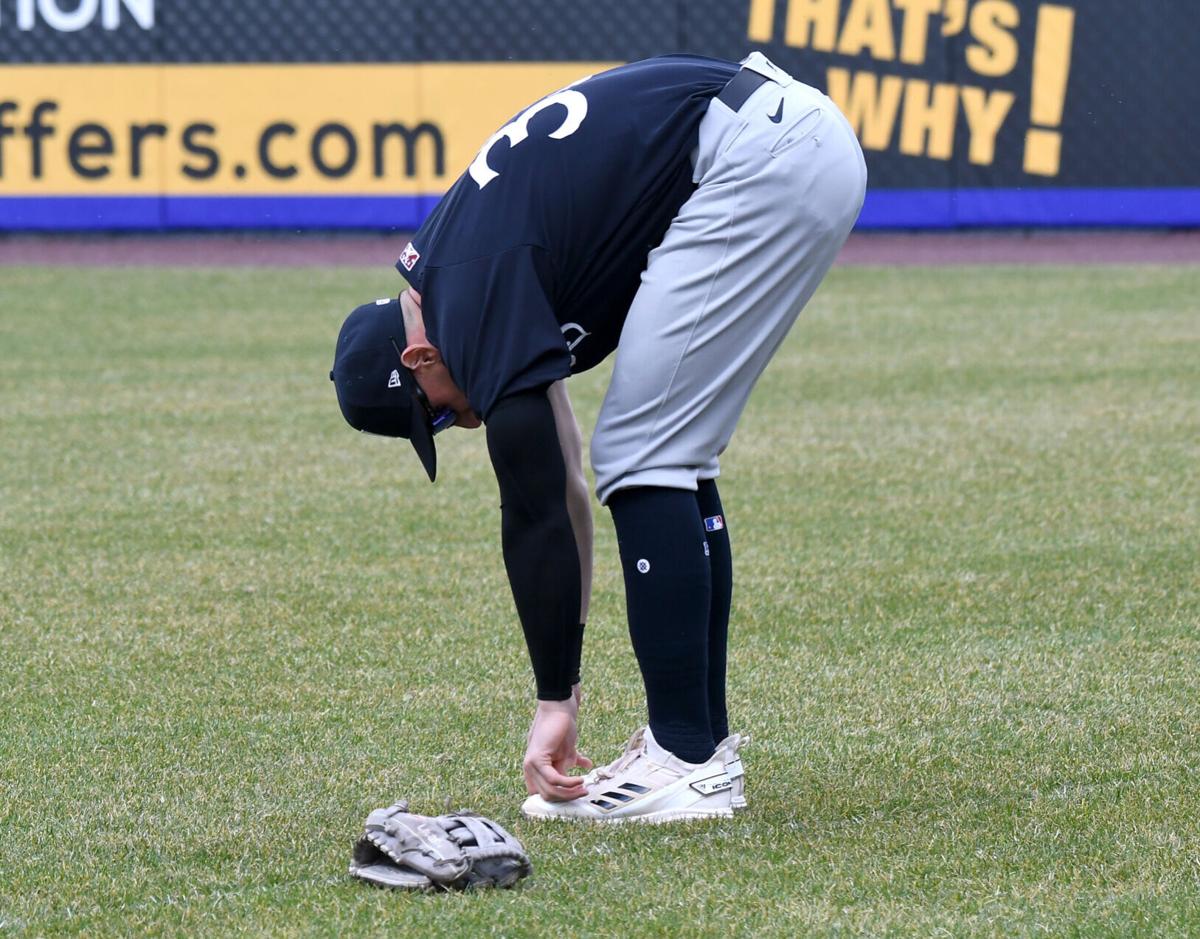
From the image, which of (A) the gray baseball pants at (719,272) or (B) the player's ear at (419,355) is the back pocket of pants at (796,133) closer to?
(A) the gray baseball pants at (719,272)

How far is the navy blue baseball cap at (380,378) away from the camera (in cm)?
314

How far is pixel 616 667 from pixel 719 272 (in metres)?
1.50

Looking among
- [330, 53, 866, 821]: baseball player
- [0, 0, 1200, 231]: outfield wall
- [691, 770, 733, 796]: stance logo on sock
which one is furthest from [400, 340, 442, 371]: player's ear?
[0, 0, 1200, 231]: outfield wall

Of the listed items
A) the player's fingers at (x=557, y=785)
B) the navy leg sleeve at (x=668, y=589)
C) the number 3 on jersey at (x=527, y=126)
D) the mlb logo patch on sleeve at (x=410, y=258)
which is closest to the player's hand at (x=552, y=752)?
the player's fingers at (x=557, y=785)

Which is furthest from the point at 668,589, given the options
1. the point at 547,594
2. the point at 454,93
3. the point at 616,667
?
the point at 454,93

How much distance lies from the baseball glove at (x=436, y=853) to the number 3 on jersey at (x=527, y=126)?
1043 millimetres

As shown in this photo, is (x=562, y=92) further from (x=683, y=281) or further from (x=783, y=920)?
(x=783, y=920)

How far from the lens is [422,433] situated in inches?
126

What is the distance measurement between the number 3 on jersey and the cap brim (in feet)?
1.29

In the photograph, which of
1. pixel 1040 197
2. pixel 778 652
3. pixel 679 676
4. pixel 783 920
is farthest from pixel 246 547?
pixel 1040 197

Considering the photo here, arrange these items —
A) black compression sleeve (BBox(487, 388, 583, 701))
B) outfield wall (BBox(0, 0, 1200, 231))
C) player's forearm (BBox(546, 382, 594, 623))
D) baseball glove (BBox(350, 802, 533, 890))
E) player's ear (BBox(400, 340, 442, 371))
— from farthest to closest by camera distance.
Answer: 1. outfield wall (BBox(0, 0, 1200, 231))
2. player's forearm (BBox(546, 382, 594, 623))
3. player's ear (BBox(400, 340, 442, 371))
4. black compression sleeve (BBox(487, 388, 583, 701))
5. baseball glove (BBox(350, 802, 533, 890))

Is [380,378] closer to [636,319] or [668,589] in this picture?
[636,319]

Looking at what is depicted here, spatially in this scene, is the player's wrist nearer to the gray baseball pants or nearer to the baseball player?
the baseball player

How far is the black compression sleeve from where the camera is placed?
3.01 m
